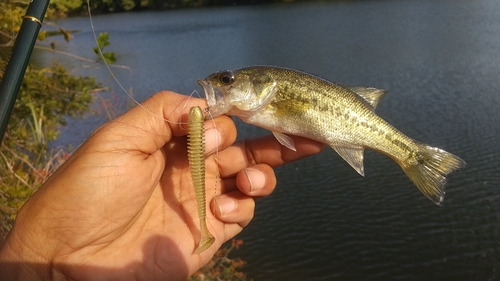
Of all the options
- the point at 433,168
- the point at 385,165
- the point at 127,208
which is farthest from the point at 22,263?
the point at 385,165

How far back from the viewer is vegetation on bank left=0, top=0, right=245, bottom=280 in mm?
5501

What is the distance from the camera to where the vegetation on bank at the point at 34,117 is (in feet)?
18.0

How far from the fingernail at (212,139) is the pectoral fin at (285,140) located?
0.57 metres

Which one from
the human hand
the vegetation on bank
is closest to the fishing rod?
the human hand

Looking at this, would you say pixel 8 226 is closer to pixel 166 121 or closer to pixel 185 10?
pixel 166 121

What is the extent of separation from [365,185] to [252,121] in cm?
832

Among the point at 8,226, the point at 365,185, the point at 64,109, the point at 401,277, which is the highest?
the point at 64,109

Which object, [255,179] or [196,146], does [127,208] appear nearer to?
[196,146]

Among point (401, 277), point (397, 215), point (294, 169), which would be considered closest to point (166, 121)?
point (401, 277)

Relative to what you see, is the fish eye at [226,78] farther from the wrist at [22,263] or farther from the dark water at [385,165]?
the dark water at [385,165]

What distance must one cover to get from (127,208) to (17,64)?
1166mm

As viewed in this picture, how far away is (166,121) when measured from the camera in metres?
2.82

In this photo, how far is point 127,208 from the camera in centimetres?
290

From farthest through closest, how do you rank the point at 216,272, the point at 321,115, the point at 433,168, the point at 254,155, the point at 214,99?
1. the point at 216,272
2. the point at 254,155
3. the point at 433,168
4. the point at 321,115
5. the point at 214,99
